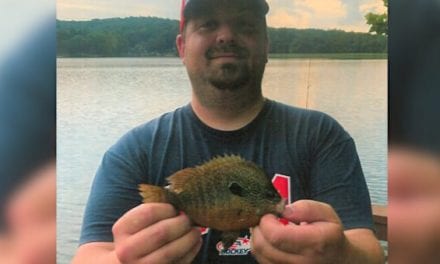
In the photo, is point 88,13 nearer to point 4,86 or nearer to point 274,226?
point 4,86

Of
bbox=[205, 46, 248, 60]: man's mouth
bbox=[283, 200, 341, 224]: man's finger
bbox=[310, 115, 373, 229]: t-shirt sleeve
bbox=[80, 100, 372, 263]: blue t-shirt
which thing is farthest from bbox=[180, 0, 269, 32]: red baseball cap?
bbox=[283, 200, 341, 224]: man's finger

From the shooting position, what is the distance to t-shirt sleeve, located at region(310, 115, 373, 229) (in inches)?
73.2

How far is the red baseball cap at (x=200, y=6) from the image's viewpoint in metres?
1.84

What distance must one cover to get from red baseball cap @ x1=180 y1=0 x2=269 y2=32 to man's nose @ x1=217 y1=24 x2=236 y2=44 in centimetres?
8

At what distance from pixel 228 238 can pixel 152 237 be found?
23cm

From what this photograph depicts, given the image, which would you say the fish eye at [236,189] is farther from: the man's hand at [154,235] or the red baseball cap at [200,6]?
the red baseball cap at [200,6]

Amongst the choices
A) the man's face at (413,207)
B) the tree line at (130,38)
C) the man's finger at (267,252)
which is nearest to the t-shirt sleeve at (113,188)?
the tree line at (130,38)

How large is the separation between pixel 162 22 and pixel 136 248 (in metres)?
0.70

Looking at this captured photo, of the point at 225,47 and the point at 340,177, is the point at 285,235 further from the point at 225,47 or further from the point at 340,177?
the point at 225,47

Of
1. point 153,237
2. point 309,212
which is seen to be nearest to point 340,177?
point 309,212

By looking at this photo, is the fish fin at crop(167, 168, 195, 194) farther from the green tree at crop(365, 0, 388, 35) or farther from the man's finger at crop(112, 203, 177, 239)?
the green tree at crop(365, 0, 388, 35)

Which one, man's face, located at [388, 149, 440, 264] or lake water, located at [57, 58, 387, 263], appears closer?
lake water, located at [57, 58, 387, 263]

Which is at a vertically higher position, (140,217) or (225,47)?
(225,47)

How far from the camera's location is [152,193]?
5.88 ft
